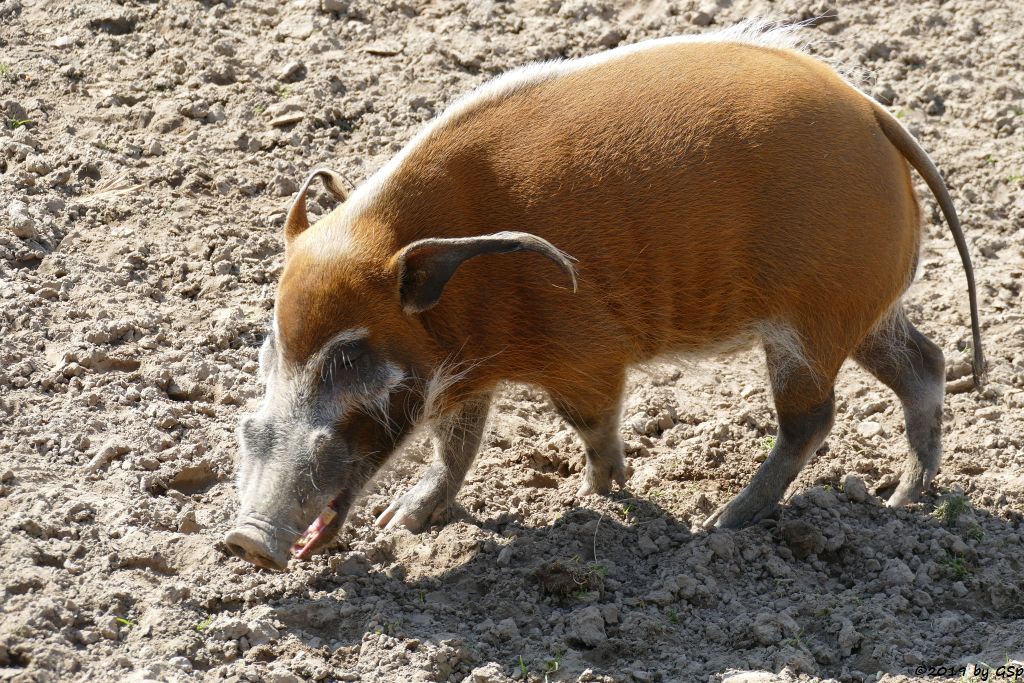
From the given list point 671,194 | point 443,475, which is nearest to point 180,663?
point 443,475

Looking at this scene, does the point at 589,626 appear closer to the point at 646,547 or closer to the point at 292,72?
the point at 646,547

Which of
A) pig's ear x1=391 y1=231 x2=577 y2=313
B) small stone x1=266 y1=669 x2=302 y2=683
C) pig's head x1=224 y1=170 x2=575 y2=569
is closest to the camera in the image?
small stone x1=266 y1=669 x2=302 y2=683

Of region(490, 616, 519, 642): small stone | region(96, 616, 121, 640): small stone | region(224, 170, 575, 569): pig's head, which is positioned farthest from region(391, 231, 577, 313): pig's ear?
region(96, 616, 121, 640): small stone

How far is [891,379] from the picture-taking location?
15.4 feet

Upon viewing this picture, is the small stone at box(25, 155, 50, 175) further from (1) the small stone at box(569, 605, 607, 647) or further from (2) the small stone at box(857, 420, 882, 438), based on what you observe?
(2) the small stone at box(857, 420, 882, 438)

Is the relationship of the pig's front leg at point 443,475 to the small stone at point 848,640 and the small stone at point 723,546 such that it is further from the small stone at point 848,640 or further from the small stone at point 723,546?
the small stone at point 848,640

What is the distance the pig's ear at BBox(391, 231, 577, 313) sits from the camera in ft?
11.3

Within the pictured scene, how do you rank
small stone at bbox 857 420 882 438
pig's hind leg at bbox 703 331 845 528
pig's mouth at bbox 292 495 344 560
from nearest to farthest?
pig's mouth at bbox 292 495 344 560 < pig's hind leg at bbox 703 331 845 528 < small stone at bbox 857 420 882 438

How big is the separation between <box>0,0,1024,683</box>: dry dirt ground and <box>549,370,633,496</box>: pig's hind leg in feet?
0.34

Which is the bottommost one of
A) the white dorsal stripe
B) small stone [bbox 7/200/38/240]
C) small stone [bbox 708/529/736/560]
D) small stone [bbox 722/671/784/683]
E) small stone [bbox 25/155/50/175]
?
small stone [bbox 708/529/736/560]

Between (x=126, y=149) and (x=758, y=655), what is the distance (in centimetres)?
393

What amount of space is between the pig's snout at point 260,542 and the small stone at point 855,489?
7.05ft

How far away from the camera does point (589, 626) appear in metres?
3.69

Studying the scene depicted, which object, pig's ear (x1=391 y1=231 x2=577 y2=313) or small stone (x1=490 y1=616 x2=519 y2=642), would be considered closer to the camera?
pig's ear (x1=391 y1=231 x2=577 y2=313)
